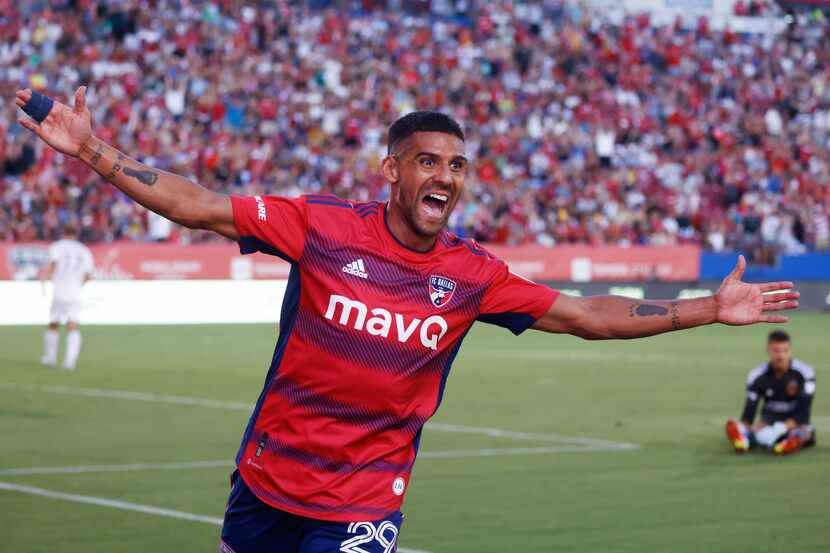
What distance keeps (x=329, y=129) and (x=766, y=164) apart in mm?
13704

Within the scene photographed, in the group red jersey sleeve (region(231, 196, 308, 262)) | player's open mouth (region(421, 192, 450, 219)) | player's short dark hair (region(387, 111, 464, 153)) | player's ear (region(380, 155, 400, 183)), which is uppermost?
player's short dark hair (region(387, 111, 464, 153))

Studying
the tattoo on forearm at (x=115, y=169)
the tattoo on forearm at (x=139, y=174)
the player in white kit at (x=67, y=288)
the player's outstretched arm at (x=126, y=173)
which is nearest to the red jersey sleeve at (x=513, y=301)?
the player's outstretched arm at (x=126, y=173)

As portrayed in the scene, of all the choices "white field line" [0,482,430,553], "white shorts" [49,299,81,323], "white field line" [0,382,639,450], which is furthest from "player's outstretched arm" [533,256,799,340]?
"white shorts" [49,299,81,323]

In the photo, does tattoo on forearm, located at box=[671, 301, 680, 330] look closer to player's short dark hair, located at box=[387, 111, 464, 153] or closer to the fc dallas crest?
the fc dallas crest

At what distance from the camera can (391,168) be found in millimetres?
5625

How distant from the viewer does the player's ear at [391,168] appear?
5586 mm

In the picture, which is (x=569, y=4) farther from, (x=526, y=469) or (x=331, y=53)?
(x=526, y=469)

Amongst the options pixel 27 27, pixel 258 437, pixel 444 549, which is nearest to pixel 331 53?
pixel 27 27

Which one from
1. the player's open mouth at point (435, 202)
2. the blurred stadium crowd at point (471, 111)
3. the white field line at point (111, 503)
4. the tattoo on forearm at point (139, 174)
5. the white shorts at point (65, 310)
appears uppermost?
the blurred stadium crowd at point (471, 111)

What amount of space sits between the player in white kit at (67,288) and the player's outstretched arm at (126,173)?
1647 cm

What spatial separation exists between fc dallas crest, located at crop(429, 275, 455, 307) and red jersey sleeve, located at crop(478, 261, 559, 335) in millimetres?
207

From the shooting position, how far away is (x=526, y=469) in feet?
42.1

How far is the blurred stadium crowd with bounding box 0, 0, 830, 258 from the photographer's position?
33.4 m

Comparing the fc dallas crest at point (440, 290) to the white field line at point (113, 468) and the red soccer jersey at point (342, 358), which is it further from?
the white field line at point (113, 468)
